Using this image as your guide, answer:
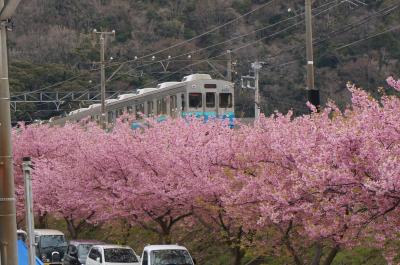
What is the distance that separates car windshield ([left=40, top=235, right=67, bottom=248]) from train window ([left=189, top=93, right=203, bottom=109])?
952 cm

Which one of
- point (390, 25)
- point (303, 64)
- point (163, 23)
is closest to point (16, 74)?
→ point (163, 23)

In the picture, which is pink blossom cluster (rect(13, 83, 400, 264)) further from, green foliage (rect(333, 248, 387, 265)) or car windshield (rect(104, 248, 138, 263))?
green foliage (rect(333, 248, 387, 265))

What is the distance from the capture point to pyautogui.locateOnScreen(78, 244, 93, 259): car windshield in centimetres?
2706

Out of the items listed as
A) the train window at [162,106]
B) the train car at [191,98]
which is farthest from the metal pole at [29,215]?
the train window at [162,106]

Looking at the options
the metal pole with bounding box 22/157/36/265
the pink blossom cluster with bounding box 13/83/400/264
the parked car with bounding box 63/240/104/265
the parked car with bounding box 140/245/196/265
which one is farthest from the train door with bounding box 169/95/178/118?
the metal pole with bounding box 22/157/36/265

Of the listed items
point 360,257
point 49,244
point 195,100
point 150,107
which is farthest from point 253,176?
point 150,107

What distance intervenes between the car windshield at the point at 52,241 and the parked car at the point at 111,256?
16.5 feet

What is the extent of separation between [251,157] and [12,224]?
9661 millimetres

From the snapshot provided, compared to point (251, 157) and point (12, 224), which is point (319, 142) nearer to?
point (251, 157)

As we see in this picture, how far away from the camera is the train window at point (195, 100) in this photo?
124ft

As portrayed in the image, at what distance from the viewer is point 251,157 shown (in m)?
19.7

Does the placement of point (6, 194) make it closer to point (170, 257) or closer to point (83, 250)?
point (170, 257)

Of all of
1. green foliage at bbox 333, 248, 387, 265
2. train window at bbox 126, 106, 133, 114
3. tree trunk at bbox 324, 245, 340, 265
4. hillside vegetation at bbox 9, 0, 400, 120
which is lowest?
green foliage at bbox 333, 248, 387, 265

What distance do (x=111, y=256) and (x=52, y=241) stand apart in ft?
21.2
